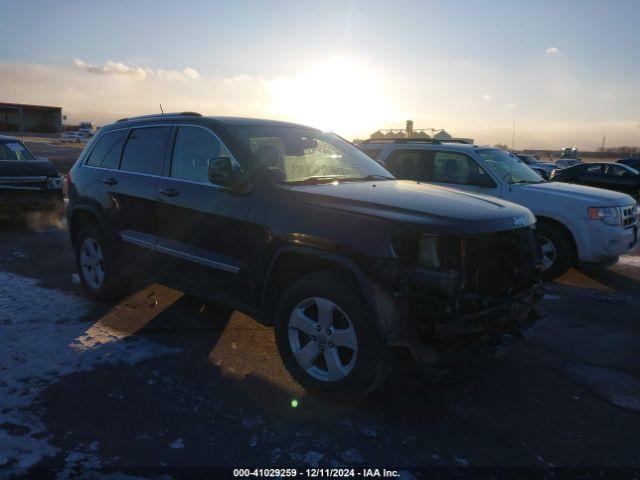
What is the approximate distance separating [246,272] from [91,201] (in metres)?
2.46

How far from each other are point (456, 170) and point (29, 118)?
7964 centimetres

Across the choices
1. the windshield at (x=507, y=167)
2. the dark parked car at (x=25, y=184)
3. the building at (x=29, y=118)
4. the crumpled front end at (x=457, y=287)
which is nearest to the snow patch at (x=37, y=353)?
the crumpled front end at (x=457, y=287)

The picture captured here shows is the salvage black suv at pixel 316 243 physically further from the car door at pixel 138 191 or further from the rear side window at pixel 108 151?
the rear side window at pixel 108 151

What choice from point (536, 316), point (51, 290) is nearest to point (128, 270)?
point (51, 290)

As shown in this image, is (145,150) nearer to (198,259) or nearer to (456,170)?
(198,259)

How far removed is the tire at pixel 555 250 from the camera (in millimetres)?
6730

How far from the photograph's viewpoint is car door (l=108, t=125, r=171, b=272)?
4680mm

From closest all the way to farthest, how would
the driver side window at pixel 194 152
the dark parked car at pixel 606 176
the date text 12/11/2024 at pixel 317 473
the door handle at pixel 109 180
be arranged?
the date text 12/11/2024 at pixel 317 473
the driver side window at pixel 194 152
the door handle at pixel 109 180
the dark parked car at pixel 606 176

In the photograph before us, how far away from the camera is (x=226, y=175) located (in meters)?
3.82

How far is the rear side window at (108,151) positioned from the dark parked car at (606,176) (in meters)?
17.3

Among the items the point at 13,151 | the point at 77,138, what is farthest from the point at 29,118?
the point at 13,151

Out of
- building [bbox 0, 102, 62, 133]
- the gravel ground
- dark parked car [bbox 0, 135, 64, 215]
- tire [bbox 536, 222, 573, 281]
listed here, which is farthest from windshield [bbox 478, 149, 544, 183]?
building [bbox 0, 102, 62, 133]

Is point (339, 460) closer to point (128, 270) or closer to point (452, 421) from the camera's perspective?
point (452, 421)

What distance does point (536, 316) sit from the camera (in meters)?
3.85
